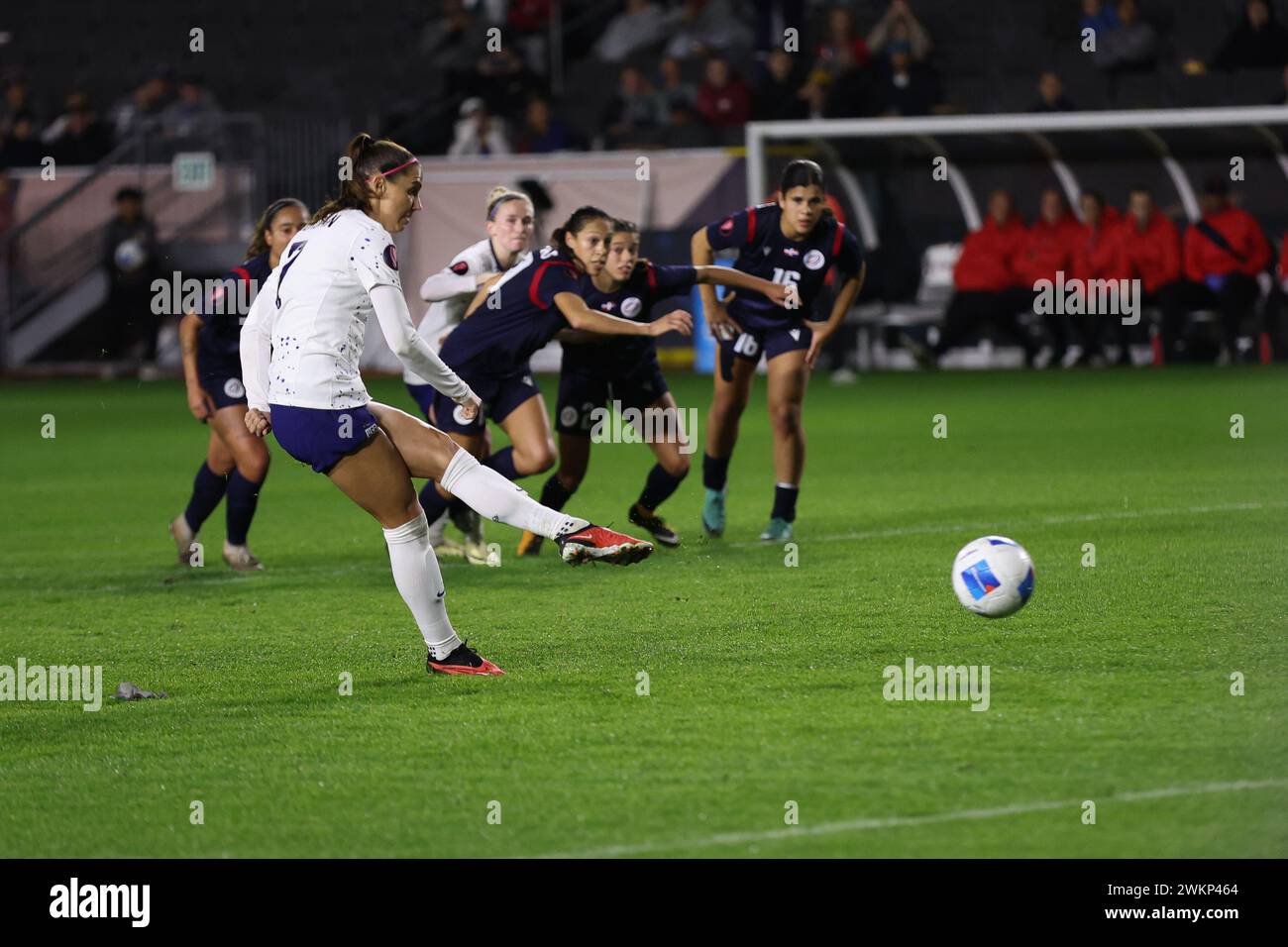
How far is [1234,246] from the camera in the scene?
22.0m

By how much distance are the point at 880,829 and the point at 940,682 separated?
1.71 metres

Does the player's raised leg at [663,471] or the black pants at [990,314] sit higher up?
the black pants at [990,314]

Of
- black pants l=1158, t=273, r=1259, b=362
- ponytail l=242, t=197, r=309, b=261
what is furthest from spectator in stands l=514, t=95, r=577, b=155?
ponytail l=242, t=197, r=309, b=261

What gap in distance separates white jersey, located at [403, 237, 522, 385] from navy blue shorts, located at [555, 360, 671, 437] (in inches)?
25.5

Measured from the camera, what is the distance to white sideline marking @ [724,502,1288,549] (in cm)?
1063

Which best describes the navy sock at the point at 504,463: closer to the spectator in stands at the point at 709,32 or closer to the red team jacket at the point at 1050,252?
the red team jacket at the point at 1050,252

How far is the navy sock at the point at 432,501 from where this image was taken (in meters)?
9.87

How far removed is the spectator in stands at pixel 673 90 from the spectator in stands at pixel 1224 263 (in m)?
6.57

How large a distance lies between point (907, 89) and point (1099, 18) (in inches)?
104

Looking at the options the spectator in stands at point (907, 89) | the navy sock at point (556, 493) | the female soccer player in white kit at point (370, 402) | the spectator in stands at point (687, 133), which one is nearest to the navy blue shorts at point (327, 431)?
the female soccer player in white kit at point (370, 402)

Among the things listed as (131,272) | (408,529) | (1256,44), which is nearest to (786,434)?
(408,529)

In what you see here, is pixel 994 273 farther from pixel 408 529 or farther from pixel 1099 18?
pixel 408 529

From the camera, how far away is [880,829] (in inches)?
193
